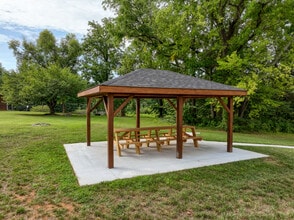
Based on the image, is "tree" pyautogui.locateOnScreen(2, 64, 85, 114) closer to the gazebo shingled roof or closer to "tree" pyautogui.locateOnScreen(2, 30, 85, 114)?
"tree" pyautogui.locateOnScreen(2, 30, 85, 114)

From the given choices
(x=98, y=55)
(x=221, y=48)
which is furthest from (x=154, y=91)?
(x=98, y=55)

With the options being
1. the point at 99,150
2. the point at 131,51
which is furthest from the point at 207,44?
the point at 99,150

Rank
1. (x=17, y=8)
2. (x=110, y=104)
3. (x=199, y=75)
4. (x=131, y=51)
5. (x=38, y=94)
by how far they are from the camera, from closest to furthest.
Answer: (x=110, y=104)
(x=17, y=8)
(x=199, y=75)
(x=131, y=51)
(x=38, y=94)

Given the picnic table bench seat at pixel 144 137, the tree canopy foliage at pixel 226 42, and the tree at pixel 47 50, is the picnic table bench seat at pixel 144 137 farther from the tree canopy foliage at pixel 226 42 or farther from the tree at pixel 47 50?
the tree at pixel 47 50

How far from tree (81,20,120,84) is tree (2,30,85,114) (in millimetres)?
2402

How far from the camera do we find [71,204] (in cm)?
333

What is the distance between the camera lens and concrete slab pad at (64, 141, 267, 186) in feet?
15.2

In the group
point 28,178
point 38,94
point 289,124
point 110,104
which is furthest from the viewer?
point 38,94

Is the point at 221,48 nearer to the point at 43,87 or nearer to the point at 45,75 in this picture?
the point at 43,87

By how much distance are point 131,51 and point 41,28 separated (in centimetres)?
1825

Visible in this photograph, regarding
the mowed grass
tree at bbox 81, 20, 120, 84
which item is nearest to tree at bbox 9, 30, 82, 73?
tree at bbox 81, 20, 120, 84

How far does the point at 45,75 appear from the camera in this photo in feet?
68.7

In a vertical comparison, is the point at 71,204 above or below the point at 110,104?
below

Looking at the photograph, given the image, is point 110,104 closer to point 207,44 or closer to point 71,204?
point 71,204
